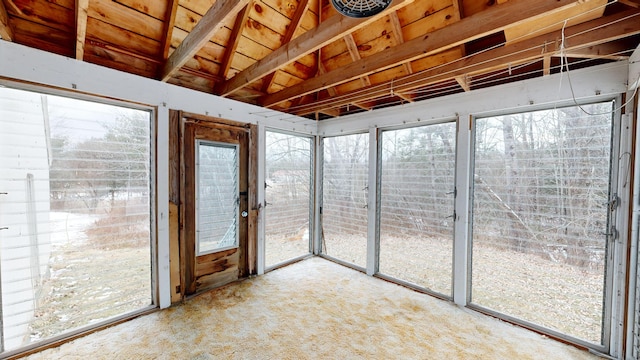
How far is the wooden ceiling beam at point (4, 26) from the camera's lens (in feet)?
5.28

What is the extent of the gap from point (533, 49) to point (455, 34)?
677mm

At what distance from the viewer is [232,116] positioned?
2980mm

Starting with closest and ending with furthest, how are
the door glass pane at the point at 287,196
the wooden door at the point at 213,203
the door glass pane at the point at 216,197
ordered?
the wooden door at the point at 213,203 < the door glass pane at the point at 216,197 < the door glass pane at the point at 287,196

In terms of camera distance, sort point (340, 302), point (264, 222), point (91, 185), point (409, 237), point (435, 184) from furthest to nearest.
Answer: point (264, 222), point (409, 237), point (435, 184), point (340, 302), point (91, 185)

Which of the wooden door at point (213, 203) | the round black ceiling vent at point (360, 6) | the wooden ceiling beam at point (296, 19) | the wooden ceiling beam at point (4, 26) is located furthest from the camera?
the wooden door at point (213, 203)

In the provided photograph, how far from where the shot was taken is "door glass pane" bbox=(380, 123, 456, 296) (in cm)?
276

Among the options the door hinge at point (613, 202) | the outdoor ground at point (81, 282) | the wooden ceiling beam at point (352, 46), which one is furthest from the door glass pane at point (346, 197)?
the outdoor ground at point (81, 282)

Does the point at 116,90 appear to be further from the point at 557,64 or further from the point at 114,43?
the point at 557,64

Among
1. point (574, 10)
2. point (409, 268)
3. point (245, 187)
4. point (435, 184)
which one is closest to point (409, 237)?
point (409, 268)

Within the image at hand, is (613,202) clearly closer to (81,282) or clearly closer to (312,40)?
(312,40)

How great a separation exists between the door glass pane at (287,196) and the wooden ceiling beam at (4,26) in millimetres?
2258

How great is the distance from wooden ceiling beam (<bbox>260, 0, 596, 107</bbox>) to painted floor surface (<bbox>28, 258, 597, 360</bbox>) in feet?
7.37

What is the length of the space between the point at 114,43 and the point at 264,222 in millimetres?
2395

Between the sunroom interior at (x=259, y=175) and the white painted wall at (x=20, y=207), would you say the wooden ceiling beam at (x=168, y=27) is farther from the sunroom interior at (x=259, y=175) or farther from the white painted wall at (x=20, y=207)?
the white painted wall at (x=20, y=207)
